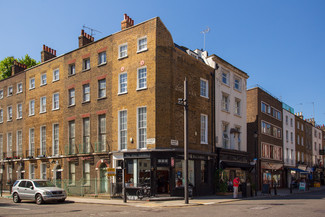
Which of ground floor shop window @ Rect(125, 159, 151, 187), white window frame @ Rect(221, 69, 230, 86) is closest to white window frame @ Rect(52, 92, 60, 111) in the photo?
ground floor shop window @ Rect(125, 159, 151, 187)

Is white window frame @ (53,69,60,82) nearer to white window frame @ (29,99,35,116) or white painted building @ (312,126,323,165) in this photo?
white window frame @ (29,99,35,116)

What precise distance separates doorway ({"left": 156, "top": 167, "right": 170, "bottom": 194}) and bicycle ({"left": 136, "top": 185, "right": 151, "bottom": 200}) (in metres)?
1.21

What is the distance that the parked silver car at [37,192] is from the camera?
65.8ft

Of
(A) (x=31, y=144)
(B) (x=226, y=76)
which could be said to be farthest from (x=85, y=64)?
(B) (x=226, y=76)

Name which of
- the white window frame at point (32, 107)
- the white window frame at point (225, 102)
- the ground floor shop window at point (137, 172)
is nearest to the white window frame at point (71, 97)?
the white window frame at point (32, 107)

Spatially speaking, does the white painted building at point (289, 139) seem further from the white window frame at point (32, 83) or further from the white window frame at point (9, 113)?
the white window frame at point (9, 113)

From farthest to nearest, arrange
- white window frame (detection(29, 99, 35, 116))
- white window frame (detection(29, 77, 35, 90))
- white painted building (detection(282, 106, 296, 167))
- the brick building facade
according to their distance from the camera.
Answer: white painted building (detection(282, 106, 296, 167)) < white window frame (detection(29, 77, 35, 90)) < white window frame (detection(29, 99, 35, 116)) < the brick building facade

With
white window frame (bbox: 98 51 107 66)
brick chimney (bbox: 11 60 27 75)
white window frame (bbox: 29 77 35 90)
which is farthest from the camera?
brick chimney (bbox: 11 60 27 75)

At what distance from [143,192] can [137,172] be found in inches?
75.0

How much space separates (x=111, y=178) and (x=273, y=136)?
25905mm

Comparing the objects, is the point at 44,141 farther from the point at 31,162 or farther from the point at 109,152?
the point at 109,152

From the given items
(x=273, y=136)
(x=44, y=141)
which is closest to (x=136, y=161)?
(x=44, y=141)

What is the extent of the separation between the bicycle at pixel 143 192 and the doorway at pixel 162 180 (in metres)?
1.21

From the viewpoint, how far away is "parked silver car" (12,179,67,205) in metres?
20.0
